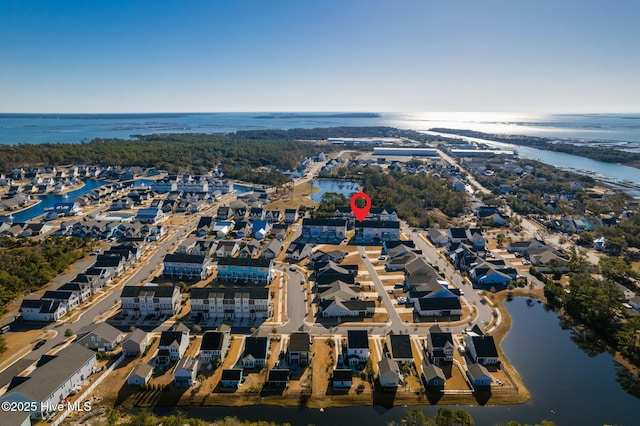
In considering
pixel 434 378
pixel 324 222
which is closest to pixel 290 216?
pixel 324 222

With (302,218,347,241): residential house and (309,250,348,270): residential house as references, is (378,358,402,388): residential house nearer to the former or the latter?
(309,250,348,270): residential house

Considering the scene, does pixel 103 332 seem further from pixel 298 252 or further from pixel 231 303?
pixel 298 252

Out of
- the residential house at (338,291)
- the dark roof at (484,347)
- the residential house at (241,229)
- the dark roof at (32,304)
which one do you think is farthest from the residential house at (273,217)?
the dark roof at (484,347)

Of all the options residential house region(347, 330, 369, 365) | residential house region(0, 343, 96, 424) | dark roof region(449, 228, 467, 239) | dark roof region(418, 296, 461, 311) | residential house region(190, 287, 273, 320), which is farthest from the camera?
dark roof region(449, 228, 467, 239)

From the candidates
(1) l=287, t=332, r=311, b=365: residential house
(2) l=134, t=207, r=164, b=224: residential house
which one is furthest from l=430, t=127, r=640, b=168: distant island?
(2) l=134, t=207, r=164, b=224: residential house

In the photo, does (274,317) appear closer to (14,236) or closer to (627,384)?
(627,384)

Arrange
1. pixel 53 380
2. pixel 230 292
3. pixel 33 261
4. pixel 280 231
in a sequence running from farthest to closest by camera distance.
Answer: pixel 280 231 → pixel 33 261 → pixel 230 292 → pixel 53 380
